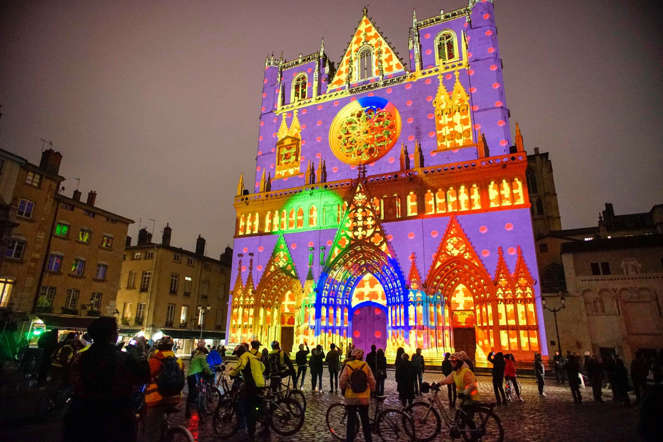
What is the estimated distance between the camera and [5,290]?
26391mm

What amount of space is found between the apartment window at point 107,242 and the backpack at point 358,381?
110 ft

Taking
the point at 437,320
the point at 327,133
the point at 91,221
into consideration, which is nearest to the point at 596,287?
the point at 437,320

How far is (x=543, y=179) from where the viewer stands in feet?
147

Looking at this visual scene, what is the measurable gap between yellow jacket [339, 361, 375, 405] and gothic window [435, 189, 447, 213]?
63.8 ft

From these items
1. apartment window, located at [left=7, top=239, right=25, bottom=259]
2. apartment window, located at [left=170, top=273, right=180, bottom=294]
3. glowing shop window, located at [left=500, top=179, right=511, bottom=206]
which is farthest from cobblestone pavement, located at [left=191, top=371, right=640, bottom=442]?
apartment window, located at [left=170, top=273, right=180, bottom=294]

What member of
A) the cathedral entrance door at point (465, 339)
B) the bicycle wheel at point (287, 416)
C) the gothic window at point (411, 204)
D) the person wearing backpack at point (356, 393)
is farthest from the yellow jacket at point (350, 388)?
the gothic window at point (411, 204)

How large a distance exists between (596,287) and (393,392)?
19311 mm

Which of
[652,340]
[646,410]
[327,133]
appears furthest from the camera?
[327,133]

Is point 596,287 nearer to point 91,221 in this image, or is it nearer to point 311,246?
point 311,246

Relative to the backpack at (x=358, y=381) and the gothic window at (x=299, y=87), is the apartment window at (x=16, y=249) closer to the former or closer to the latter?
the gothic window at (x=299, y=87)

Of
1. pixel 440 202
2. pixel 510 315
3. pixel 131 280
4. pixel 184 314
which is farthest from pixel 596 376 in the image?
pixel 131 280

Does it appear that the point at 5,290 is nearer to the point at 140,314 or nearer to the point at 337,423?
the point at 140,314

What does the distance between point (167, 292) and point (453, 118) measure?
3041 centimetres

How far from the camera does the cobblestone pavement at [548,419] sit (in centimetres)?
823
